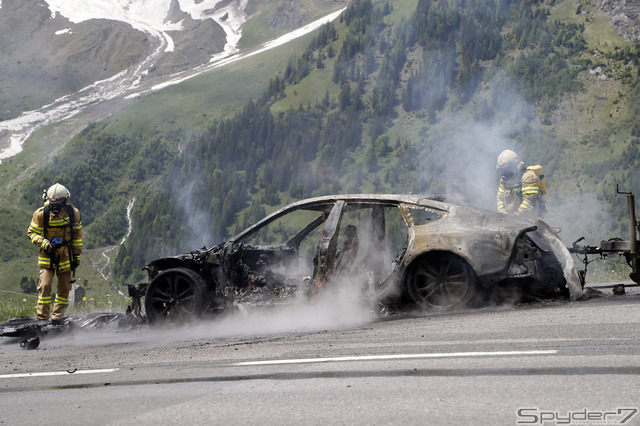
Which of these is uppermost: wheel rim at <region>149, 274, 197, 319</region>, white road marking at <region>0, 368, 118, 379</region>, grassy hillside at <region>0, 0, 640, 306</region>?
grassy hillside at <region>0, 0, 640, 306</region>

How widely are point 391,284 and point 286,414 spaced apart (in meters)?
4.20

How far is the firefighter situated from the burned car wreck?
8.35 ft

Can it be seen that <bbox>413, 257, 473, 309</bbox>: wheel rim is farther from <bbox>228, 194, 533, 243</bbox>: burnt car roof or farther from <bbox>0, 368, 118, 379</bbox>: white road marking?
<bbox>0, 368, 118, 379</bbox>: white road marking

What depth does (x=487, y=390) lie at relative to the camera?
441cm

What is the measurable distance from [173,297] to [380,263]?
8.96 ft

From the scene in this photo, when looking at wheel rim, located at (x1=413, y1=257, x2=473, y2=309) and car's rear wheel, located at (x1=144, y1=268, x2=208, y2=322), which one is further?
car's rear wheel, located at (x1=144, y1=268, x2=208, y2=322)

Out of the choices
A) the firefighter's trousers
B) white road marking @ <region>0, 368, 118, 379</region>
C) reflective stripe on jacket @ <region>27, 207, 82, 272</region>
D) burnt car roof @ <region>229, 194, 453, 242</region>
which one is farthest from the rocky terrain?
white road marking @ <region>0, 368, 118, 379</region>

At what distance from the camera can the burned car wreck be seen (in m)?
7.84

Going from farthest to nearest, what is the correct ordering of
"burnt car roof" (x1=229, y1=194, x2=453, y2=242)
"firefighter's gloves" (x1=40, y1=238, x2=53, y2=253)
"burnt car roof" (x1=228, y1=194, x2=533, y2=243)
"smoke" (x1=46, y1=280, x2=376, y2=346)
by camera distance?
"firefighter's gloves" (x1=40, y1=238, x2=53, y2=253), "burnt car roof" (x1=229, y1=194, x2=453, y2=242), "smoke" (x1=46, y1=280, x2=376, y2=346), "burnt car roof" (x1=228, y1=194, x2=533, y2=243)

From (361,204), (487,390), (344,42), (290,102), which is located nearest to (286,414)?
(487,390)

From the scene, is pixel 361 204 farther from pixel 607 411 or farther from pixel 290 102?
pixel 290 102

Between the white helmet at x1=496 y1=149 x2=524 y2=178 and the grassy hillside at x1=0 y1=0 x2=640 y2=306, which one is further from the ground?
the grassy hillside at x1=0 y1=0 x2=640 y2=306

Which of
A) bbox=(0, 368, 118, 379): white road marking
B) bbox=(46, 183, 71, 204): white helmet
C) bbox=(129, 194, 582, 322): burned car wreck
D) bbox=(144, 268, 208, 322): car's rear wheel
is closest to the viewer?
bbox=(0, 368, 118, 379): white road marking

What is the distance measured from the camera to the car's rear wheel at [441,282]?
7.96 m
